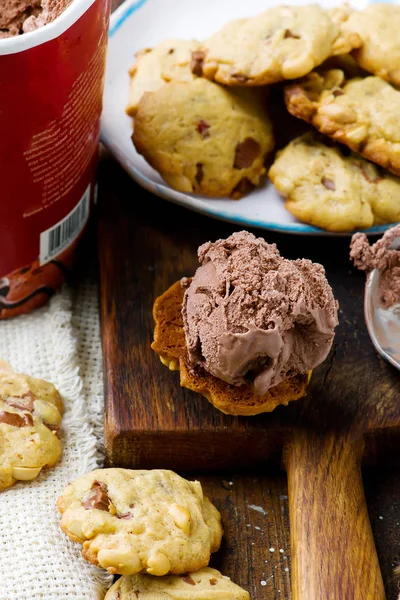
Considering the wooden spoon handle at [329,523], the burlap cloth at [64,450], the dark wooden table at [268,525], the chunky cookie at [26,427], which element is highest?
the chunky cookie at [26,427]

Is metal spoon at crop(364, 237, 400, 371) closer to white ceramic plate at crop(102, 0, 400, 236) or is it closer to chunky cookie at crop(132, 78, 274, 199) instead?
white ceramic plate at crop(102, 0, 400, 236)

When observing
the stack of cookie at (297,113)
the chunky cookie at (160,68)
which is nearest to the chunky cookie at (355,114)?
the stack of cookie at (297,113)

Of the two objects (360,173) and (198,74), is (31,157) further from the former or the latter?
(360,173)

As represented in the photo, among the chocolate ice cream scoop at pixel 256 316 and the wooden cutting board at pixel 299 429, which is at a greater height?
the chocolate ice cream scoop at pixel 256 316

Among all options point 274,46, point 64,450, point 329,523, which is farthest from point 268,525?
point 274,46

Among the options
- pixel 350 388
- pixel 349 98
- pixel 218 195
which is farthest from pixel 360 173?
pixel 350 388

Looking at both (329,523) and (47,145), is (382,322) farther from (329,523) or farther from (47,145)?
(47,145)

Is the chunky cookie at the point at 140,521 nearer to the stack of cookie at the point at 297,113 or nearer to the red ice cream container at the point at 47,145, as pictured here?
the red ice cream container at the point at 47,145

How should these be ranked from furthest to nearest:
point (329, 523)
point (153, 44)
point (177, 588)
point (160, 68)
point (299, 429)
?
point (153, 44) → point (160, 68) → point (299, 429) → point (329, 523) → point (177, 588)

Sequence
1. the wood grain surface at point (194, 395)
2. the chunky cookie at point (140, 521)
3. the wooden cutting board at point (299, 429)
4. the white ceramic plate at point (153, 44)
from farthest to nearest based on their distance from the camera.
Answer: the white ceramic plate at point (153, 44)
the wood grain surface at point (194, 395)
the wooden cutting board at point (299, 429)
the chunky cookie at point (140, 521)
